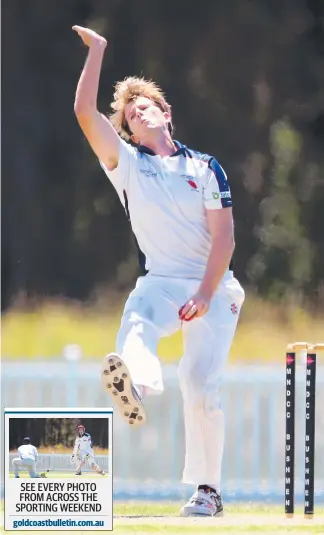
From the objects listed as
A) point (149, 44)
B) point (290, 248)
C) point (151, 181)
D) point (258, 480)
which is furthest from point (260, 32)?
point (151, 181)

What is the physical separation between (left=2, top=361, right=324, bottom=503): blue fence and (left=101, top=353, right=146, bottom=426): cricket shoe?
1.94 metres

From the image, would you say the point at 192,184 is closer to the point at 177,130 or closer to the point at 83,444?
the point at 83,444

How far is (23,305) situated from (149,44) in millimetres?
1520

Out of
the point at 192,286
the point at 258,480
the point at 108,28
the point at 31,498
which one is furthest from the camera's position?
the point at 108,28

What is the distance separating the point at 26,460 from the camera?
409 cm

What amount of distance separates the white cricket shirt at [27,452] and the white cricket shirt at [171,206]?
70 centimetres

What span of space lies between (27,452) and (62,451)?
0.13 m

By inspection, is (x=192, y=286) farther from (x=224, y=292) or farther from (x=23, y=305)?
(x=23, y=305)

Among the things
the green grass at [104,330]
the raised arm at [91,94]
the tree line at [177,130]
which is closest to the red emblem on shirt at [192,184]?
the raised arm at [91,94]

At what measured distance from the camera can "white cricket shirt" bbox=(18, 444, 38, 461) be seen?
4.08 meters

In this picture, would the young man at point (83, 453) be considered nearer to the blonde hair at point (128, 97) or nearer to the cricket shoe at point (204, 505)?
the cricket shoe at point (204, 505)

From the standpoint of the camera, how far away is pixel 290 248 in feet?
25.5

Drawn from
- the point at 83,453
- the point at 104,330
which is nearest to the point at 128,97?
the point at 83,453

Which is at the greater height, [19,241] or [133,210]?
[19,241]
